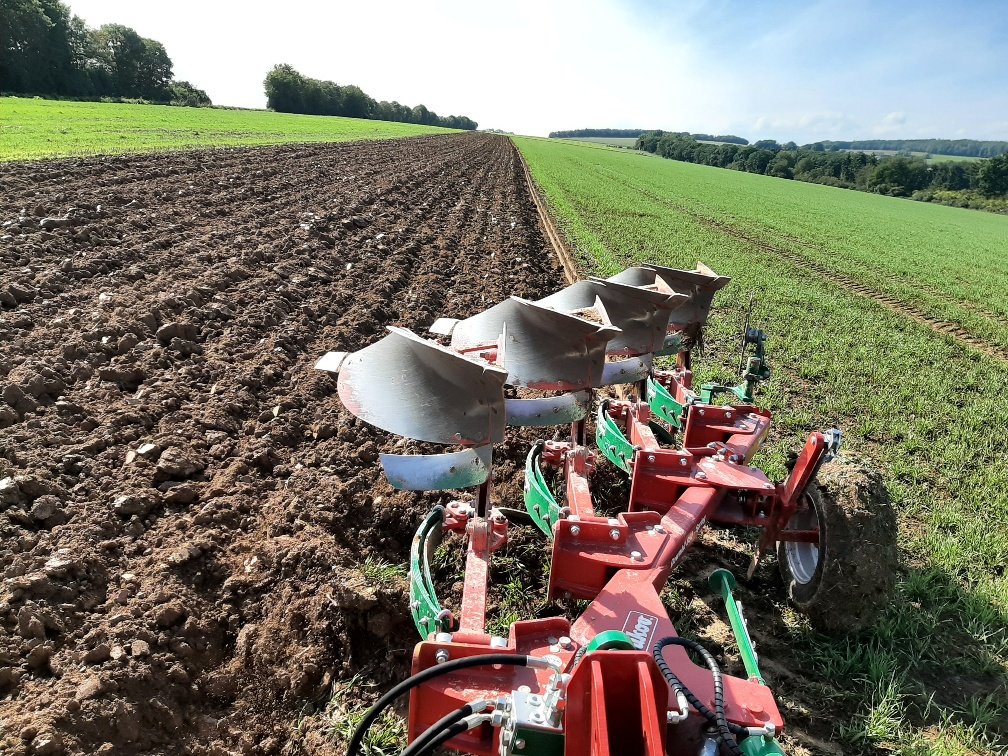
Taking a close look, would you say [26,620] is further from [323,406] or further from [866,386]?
[866,386]

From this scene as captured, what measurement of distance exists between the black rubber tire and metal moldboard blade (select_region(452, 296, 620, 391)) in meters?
1.32

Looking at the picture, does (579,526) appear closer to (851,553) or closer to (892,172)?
(851,553)

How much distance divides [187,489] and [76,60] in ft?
229

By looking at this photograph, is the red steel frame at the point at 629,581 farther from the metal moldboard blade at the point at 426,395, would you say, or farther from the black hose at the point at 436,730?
the metal moldboard blade at the point at 426,395

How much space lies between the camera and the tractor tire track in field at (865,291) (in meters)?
9.96

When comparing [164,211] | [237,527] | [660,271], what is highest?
[660,271]

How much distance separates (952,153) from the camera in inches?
5797

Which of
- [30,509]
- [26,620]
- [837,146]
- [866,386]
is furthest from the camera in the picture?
[837,146]

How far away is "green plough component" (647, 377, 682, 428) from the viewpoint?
429 centimetres

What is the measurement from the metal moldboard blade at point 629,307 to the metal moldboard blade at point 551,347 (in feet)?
2.39

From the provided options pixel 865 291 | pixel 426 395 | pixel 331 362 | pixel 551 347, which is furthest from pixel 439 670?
pixel 865 291

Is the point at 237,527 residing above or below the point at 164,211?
below

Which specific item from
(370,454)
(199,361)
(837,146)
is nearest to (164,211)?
(199,361)

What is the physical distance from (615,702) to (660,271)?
3.73m
